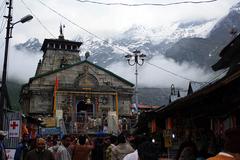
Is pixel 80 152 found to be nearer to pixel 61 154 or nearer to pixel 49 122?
pixel 61 154

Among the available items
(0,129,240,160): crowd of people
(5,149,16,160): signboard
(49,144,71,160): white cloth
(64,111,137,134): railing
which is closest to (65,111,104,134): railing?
(64,111,137,134): railing

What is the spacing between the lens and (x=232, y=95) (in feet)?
22.5

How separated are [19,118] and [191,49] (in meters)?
122

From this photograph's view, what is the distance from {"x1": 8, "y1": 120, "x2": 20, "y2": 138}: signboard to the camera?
14461 millimetres

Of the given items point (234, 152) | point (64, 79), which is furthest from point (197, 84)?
point (64, 79)

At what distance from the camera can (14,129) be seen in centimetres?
1455

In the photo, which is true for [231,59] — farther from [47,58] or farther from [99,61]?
[99,61]

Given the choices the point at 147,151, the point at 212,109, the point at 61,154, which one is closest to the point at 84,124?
the point at 61,154

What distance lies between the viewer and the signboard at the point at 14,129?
47.4 feet

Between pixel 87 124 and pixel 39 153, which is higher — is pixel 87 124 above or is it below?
above

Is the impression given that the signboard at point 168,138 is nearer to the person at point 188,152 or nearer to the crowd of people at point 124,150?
the crowd of people at point 124,150

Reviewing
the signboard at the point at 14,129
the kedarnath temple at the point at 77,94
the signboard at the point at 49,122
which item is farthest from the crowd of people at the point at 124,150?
the kedarnath temple at the point at 77,94

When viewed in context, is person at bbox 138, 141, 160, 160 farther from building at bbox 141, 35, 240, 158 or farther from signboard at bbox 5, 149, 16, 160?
signboard at bbox 5, 149, 16, 160

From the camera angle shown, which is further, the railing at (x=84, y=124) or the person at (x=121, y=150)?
the railing at (x=84, y=124)
